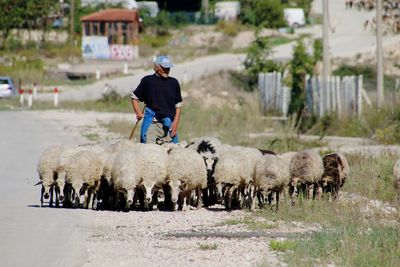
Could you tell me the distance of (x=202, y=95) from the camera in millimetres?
42562

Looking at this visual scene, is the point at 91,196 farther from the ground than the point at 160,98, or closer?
closer

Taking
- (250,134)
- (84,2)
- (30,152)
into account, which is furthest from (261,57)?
(84,2)

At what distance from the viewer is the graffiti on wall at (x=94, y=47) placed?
65938 millimetres

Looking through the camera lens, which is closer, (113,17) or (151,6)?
(113,17)

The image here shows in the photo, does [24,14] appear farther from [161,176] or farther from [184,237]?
[184,237]

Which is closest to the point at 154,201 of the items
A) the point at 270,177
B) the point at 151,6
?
the point at 270,177

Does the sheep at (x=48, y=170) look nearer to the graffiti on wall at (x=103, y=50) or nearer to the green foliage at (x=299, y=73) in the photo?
the green foliage at (x=299, y=73)

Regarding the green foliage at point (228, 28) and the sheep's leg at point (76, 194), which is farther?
the green foliage at point (228, 28)

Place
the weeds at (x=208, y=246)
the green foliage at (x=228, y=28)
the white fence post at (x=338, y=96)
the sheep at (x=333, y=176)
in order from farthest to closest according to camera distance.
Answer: the green foliage at (x=228, y=28) < the white fence post at (x=338, y=96) < the sheep at (x=333, y=176) < the weeds at (x=208, y=246)

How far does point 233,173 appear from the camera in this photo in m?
15.0

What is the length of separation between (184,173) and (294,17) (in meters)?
66.9

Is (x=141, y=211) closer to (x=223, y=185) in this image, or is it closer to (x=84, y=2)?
(x=223, y=185)

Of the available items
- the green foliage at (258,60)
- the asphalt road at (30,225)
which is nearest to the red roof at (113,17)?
the green foliage at (258,60)

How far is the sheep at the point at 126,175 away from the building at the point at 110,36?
169 feet
